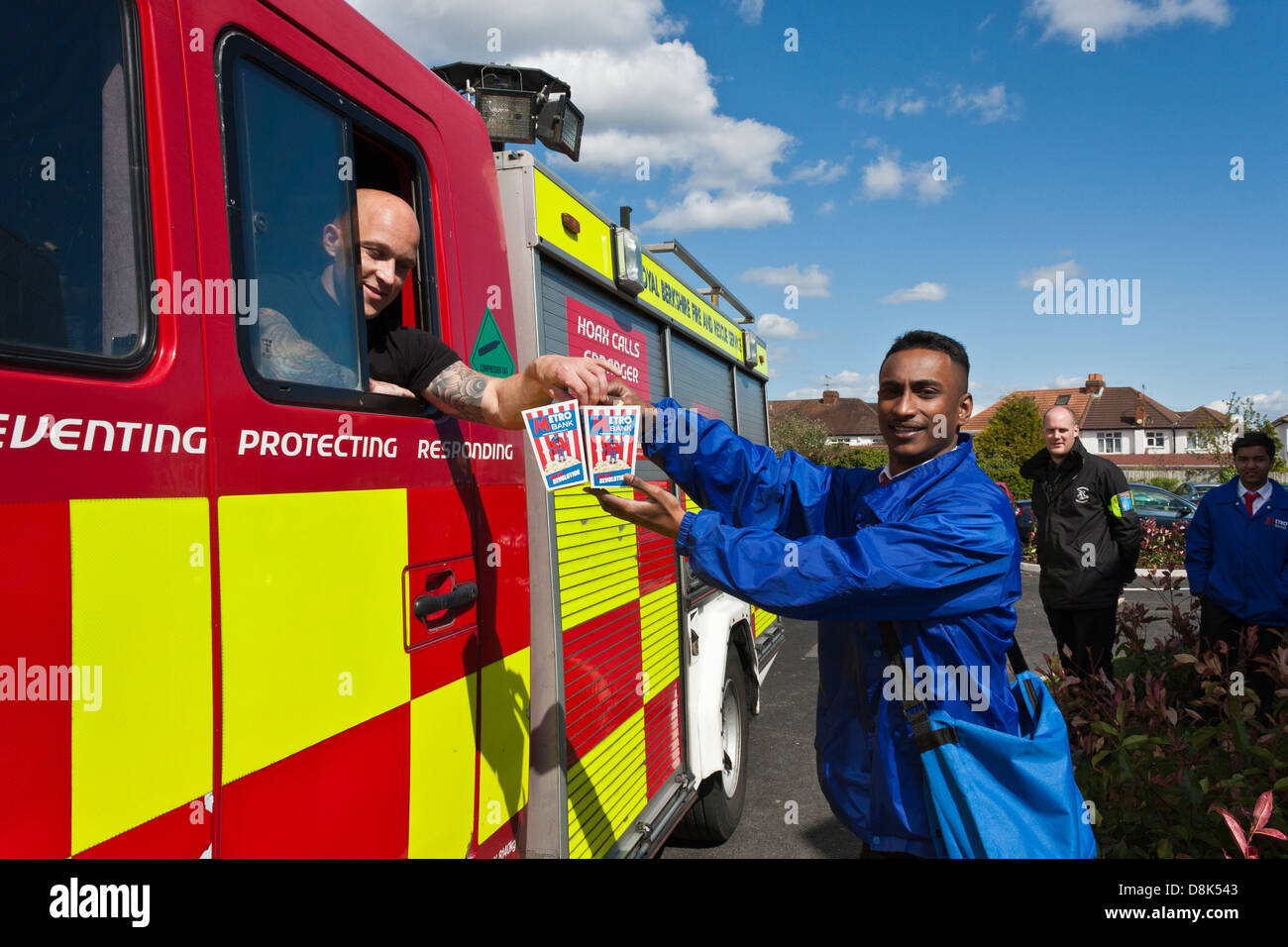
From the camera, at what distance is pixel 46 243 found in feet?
3.81

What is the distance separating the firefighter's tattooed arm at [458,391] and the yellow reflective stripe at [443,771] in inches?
25.8

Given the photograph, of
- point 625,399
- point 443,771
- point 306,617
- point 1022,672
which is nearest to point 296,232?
point 306,617

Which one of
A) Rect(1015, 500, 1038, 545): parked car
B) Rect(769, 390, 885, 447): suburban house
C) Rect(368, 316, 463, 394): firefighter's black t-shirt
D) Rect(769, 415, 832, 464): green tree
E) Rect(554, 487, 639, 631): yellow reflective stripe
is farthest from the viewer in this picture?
Rect(769, 390, 885, 447): suburban house

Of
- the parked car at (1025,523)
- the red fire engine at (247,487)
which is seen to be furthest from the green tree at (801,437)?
the red fire engine at (247,487)

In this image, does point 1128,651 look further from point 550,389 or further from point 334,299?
point 334,299

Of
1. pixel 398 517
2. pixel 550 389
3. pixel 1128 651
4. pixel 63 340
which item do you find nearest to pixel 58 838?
pixel 63 340

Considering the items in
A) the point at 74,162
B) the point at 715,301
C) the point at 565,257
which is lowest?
the point at 74,162

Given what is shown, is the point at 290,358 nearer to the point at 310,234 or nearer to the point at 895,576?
the point at 310,234

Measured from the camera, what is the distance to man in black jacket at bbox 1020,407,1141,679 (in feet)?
16.6

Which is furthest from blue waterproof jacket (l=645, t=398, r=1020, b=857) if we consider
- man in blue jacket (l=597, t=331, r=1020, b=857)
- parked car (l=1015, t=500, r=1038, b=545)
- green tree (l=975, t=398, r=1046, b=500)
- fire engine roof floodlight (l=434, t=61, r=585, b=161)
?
Answer: green tree (l=975, t=398, r=1046, b=500)

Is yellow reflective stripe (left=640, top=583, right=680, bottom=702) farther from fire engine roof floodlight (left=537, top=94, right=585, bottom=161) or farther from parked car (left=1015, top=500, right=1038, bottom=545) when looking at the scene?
parked car (left=1015, top=500, right=1038, bottom=545)

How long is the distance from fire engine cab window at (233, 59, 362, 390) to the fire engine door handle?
0.50 metres

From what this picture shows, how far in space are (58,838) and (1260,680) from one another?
5.48m

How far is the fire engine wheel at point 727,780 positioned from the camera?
168 inches
